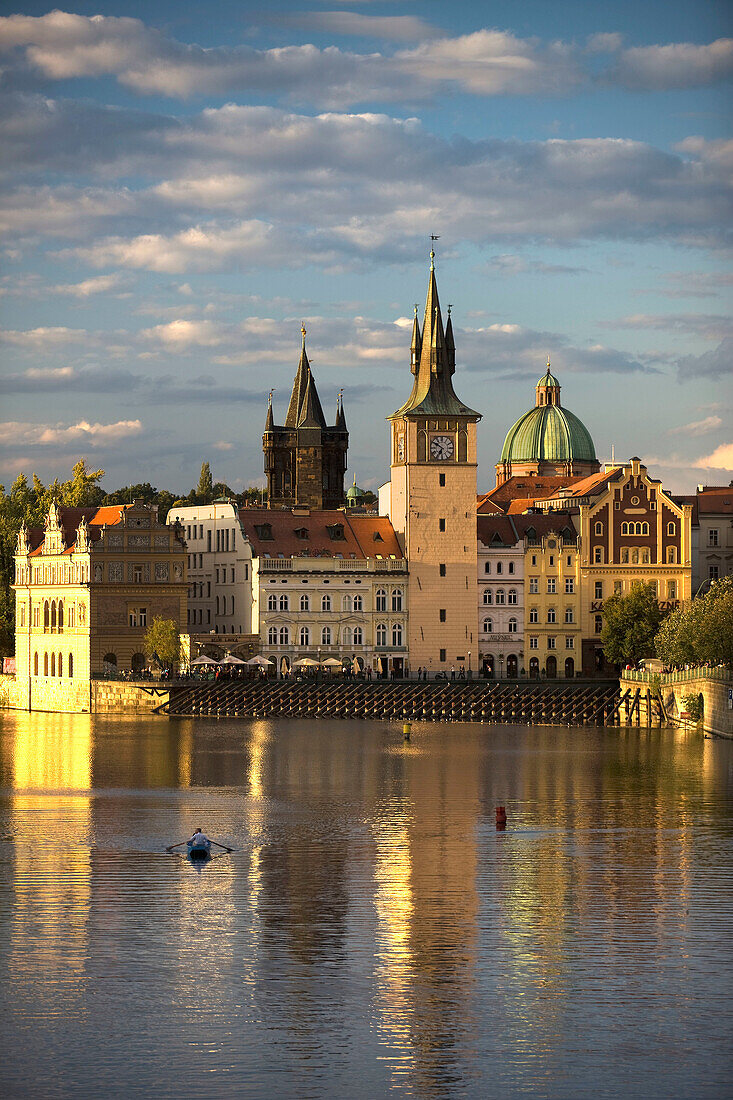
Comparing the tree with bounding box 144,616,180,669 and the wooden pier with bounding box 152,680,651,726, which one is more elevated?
the tree with bounding box 144,616,180,669

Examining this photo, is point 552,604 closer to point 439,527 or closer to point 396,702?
point 439,527

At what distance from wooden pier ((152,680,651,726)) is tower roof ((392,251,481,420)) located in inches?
936

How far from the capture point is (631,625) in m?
130

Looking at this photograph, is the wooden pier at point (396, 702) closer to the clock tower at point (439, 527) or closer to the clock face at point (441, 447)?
Answer: the clock tower at point (439, 527)

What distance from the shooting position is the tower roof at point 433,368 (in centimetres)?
13750

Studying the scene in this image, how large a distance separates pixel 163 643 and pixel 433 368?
3084cm

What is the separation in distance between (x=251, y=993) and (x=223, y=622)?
105168mm

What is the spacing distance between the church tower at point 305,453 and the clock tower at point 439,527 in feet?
78.9

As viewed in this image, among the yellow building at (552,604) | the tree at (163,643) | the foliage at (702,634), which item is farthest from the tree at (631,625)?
the tree at (163,643)

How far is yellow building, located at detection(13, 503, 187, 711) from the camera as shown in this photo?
Result: 12588cm

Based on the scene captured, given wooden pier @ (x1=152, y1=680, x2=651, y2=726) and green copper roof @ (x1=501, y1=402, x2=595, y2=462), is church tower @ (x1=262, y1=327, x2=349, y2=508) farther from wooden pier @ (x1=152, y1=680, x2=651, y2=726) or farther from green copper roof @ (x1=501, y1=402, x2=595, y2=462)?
wooden pier @ (x1=152, y1=680, x2=651, y2=726)

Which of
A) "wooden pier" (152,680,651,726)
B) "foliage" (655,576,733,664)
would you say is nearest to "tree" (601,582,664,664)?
"wooden pier" (152,680,651,726)

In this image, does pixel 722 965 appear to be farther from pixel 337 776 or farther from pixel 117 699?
pixel 117 699

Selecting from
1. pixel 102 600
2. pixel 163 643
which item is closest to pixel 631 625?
pixel 163 643
